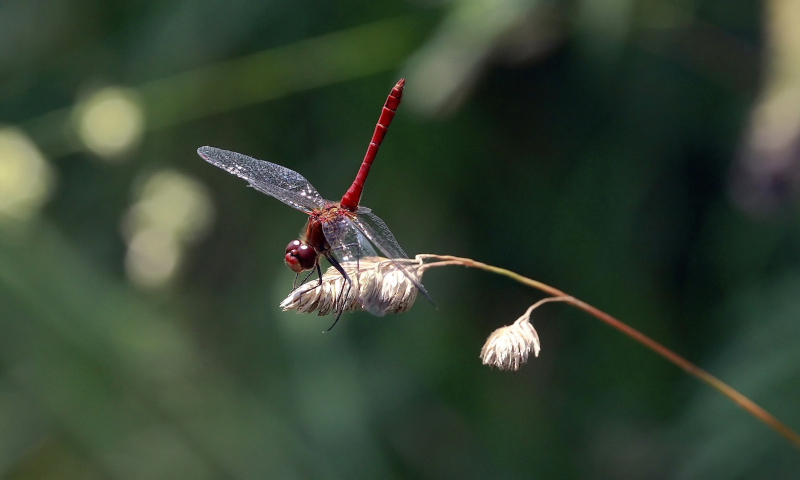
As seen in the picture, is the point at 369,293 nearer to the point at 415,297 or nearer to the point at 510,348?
the point at 415,297

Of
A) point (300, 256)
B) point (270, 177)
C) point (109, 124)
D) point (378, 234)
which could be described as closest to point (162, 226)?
point (109, 124)

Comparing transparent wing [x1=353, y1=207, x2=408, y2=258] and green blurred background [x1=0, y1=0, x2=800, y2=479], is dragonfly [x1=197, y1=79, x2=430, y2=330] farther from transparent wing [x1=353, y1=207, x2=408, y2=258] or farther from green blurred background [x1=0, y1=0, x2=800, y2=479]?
green blurred background [x1=0, y1=0, x2=800, y2=479]

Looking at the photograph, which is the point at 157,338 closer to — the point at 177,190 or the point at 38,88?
the point at 177,190

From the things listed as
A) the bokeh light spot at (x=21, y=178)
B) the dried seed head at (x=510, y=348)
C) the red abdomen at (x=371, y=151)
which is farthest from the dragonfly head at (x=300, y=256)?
the bokeh light spot at (x=21, y=178)

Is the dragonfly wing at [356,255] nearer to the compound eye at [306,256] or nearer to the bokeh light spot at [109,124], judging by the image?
the compound eye at [306,256]

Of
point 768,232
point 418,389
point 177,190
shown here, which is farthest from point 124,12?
point 768,232

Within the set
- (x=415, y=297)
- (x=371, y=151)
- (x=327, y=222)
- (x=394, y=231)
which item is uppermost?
(x=394, y=231)

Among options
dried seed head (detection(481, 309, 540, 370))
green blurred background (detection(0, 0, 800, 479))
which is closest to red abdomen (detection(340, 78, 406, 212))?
green blurred background (detection(0, 0, 800, 479))
